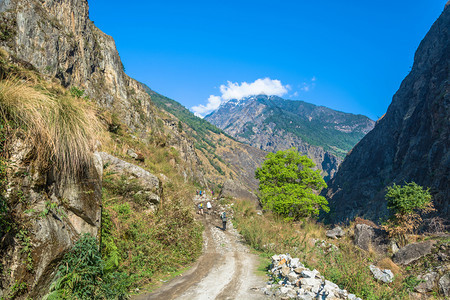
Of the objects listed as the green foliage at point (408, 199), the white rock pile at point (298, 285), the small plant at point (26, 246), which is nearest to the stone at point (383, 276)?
the white rock pile at point (298, 285)

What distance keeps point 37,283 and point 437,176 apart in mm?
65602

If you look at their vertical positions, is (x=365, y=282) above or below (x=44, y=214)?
below

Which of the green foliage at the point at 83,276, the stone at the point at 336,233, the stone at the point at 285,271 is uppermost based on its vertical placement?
the green foliage at the point at 83,276

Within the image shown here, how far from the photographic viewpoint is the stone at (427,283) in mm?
8234

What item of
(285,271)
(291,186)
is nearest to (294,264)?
(285,271)

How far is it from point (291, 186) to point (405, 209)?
672 centimetres

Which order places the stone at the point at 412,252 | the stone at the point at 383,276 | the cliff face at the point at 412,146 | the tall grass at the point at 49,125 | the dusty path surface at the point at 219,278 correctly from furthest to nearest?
the cliff face at the point at 412,146 < the stone at the point at 412,252 < the stone at the point at 383,276 < the dusty path surface at the point at 219,278 < the tall grass at the point at 49,125

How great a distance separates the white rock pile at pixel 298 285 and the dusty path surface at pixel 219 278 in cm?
44

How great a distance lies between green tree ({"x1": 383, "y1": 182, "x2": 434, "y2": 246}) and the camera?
12125 mm

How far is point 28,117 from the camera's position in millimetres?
4406

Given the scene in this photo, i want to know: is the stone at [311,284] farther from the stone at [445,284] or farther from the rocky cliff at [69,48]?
the rocky cliff at [69,48]

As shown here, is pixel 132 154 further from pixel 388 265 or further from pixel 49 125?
pixel 388 265

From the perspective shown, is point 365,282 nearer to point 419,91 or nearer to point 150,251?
point 150,251

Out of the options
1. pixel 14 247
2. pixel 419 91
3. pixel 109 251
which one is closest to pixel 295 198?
pixel 109 251
